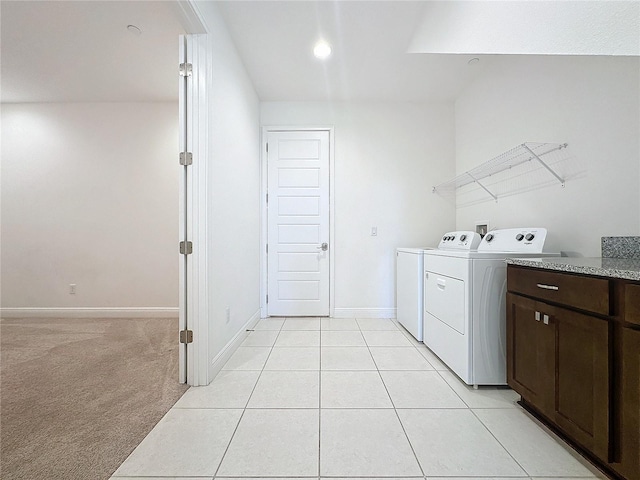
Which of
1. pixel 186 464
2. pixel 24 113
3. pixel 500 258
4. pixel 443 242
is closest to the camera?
pixel 186 464

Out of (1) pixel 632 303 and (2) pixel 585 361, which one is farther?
(2) pixel 585 361

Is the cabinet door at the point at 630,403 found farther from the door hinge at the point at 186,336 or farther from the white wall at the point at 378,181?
the white wall at the point at 378,181

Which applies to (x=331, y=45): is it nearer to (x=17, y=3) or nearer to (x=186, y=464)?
(x=17, y=3)

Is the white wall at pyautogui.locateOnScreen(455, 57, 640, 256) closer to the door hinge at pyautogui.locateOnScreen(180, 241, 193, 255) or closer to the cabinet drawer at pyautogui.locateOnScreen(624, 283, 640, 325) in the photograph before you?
the cabinet drawer at pyautogui.locateOnScreen(624, 283, 640, 325)

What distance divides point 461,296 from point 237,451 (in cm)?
154

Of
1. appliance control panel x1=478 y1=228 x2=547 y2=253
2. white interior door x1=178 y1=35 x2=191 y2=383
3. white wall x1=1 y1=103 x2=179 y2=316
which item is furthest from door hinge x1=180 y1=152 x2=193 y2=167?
appliance control panel x1=478 y1=228 x2=547 y2=253

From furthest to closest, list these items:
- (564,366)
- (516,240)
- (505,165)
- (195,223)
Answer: (505,165)
(516,240)
(195,223)
(564,366)

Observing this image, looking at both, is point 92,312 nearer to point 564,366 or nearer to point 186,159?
point 186,159

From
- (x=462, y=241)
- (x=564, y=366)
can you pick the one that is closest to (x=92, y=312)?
(x=462, y=241)

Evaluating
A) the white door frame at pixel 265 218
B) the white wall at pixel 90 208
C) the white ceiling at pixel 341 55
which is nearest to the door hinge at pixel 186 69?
the white ceiling at pixel 341 55

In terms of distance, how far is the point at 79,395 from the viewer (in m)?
1.64

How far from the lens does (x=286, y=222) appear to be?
11.0 ft

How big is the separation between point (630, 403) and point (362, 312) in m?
2.48

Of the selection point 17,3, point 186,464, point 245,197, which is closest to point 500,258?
point 186,464
